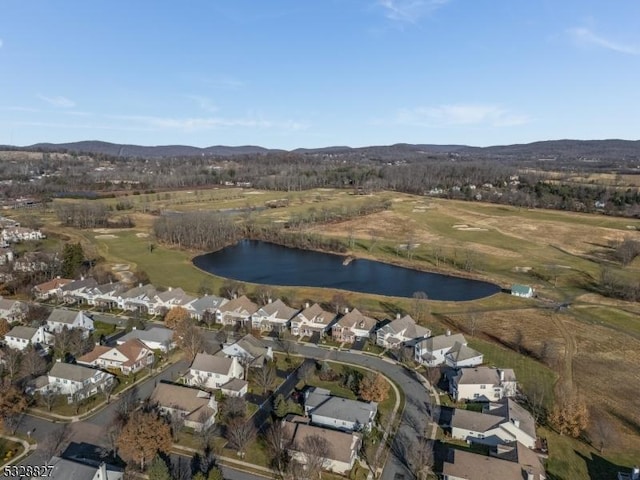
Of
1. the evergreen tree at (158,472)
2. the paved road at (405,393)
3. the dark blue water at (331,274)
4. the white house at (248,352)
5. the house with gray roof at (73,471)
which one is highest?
the house with gray roof at (73,471)

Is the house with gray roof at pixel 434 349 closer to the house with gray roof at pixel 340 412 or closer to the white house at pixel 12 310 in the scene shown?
the house with gray roof at pixel 340 412

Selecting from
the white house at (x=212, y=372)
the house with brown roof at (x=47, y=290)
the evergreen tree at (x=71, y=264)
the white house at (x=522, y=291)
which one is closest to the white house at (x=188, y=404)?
the white house at (x=212, y=372)

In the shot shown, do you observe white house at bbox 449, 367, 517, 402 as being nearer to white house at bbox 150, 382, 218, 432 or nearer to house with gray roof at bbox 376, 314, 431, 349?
house with gray roof at bbox 376, 314, 431, 349

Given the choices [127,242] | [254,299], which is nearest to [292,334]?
[254,299]

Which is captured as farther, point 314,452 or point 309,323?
point 309,323

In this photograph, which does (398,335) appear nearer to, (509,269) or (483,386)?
(483,386)

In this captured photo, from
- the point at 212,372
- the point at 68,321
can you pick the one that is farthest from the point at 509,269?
the point at 68,321
